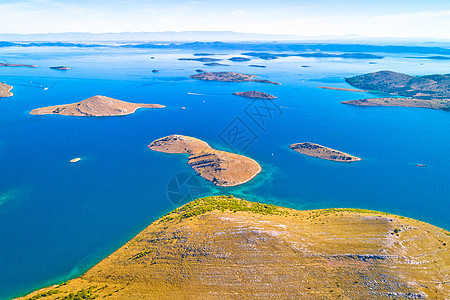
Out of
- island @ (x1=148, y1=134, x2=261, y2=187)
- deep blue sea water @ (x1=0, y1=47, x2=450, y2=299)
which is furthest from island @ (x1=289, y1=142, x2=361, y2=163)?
island @ (x1=148, y1=134, x2=261, y2=187)

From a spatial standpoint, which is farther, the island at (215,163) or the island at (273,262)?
the island at (215,163)

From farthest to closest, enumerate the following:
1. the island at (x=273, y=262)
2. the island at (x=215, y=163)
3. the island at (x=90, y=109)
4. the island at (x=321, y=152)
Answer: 1. the island at (x=90, y=109)
2. the island at (x=321, y=152)
3. the island at (x=215, y=163)
4. the island at (x=273, y=262)

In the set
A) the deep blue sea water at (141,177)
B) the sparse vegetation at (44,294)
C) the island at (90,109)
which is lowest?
the sparse vegetation at (44,294)

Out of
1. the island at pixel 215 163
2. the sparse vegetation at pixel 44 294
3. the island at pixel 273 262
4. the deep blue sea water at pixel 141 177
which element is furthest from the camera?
the island at pixel 215 163

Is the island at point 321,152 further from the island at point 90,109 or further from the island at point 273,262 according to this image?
the island at point 90,109

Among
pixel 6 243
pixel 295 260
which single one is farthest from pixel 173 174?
pixel 295 260

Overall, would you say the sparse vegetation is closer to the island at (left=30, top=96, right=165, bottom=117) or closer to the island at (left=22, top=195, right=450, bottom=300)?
the island at (left=22, top=195, right=450, bottom=300)

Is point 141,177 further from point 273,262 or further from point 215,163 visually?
point 273,262

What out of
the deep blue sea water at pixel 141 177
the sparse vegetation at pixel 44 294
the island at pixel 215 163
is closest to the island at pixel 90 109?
the deep blue sea water at pixel 141 177
